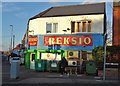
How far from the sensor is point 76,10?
36594 mm

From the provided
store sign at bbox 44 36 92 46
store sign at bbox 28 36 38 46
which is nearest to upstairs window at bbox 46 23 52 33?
store sign at bbox 44 36 92 46

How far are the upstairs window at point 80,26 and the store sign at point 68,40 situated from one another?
4.00 ft

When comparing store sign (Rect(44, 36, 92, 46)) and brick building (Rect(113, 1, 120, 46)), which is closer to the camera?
store sign (Rect(44, 36, 92, 46))

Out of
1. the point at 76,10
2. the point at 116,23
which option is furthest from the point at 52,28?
the point at 116,23

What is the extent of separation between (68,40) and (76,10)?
4844 millimetres

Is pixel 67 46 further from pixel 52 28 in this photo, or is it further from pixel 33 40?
pixel 33 40

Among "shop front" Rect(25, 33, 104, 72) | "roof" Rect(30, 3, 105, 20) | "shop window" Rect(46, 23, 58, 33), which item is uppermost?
"roof" Rect(30, 3, 105, 20)

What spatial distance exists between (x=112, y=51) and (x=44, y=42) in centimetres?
1060

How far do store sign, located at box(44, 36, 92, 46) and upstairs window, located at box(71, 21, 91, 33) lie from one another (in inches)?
48.0

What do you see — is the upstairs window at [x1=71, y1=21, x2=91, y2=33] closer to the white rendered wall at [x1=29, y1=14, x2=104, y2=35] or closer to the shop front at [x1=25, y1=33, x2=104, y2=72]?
the white rendered wall at [x1=29, y1=14, x2=104, y2=35]

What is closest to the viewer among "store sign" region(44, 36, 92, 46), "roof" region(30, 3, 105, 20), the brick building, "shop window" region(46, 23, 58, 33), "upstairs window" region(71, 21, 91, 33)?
"store sign" region(44, 36, 92, 46)

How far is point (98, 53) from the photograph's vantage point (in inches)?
1021

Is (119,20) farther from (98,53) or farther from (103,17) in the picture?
(98,53)

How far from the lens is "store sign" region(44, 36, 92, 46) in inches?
1287
